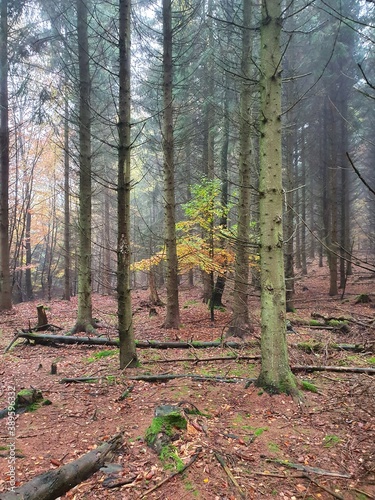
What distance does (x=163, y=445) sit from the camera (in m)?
3.10

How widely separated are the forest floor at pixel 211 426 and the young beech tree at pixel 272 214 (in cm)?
48

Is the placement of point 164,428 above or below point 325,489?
above

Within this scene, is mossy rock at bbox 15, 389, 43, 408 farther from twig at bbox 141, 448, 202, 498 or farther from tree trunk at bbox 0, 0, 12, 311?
tree trunk at bbox 0, 0, 12, 311

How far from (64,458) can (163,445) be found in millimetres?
1097

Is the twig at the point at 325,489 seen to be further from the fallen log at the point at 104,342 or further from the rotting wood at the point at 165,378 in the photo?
the fallen log at the point at 104,342

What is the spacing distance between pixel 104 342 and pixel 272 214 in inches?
223

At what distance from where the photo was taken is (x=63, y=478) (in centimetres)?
268

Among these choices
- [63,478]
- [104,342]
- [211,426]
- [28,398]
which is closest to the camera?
[63,478]

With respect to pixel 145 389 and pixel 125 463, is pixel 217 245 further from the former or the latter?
pixel 125 463

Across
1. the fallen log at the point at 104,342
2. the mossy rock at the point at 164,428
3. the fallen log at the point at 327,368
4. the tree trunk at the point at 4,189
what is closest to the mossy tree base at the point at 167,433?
the mossy rock at the point at 164,428

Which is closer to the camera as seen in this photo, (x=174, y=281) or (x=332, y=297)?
(x=174, y=281)

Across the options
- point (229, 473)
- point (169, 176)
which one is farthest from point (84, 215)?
point (229, 473)

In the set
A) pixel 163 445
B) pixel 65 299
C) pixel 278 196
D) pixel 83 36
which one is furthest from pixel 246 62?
pixel 65 299

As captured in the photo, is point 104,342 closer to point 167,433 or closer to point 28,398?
point 28,398
